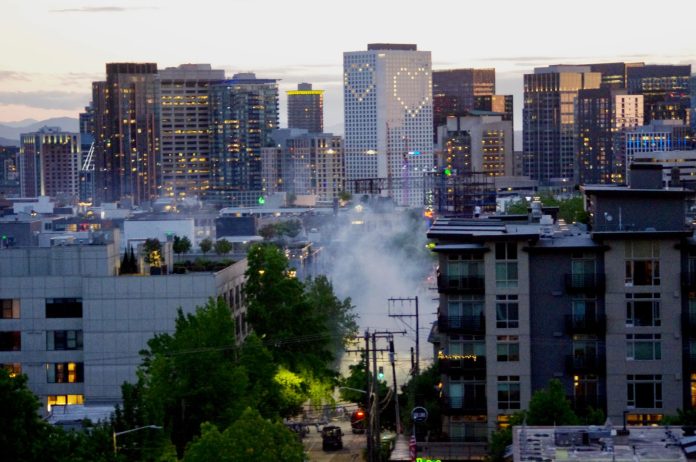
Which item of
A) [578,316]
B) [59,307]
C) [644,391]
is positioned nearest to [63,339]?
[59,307]

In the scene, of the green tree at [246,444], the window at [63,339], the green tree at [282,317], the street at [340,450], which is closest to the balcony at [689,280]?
the green tree at [246,444]

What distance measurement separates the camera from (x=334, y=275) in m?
150

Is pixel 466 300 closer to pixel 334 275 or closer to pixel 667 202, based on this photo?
pixel 667 202

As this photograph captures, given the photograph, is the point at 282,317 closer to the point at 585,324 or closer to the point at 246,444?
the point at 585,324

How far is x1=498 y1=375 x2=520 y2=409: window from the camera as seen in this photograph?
54.8 meters

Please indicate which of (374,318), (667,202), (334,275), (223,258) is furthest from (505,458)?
(334,275)

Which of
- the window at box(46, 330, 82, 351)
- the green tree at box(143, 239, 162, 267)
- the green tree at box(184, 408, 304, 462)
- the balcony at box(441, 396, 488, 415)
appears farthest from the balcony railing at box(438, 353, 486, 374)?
the green tree at box(143, 239, 162, 267)

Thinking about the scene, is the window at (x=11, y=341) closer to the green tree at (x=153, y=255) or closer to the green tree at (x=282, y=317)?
the green tree at (x=153, y=255)

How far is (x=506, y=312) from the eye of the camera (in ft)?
180

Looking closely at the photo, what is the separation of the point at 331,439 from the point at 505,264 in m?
15.3

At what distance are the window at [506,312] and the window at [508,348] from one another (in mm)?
335

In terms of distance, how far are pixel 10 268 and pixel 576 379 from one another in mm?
27405

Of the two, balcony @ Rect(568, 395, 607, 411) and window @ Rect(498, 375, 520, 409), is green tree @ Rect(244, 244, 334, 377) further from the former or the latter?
balcony @ Rect(568, 395, 607, 411)

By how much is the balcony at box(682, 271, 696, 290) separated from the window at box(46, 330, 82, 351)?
25.6 meters
